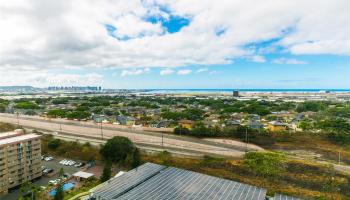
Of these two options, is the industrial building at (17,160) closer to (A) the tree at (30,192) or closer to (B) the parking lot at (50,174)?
(B) the parking lot at (50,174)

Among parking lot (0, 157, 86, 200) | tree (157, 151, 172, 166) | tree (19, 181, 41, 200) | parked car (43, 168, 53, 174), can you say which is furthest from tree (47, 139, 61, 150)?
tree (157, 151, 172, 166)

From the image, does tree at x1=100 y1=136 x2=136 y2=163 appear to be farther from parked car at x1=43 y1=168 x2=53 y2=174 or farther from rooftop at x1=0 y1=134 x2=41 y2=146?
rooftop at x1=0 y1=134 x2=41 y2=146

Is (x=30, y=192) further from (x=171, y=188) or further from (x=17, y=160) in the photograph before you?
(x=171, y=188)

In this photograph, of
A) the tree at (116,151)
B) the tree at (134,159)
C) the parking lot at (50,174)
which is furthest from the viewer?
the tree at (116,151)

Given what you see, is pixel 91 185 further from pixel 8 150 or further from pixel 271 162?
pixel 271 162

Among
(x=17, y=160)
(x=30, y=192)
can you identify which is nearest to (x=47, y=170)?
(x=17, y=160)

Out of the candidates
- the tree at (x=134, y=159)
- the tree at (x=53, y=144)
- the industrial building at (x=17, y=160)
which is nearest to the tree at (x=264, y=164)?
the tree at (x=134, y=159)
